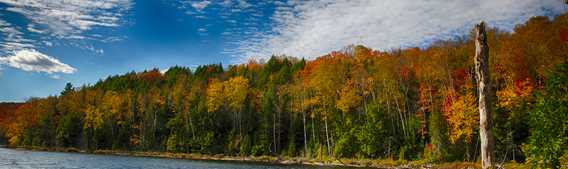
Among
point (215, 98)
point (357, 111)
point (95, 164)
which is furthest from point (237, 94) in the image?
point (95, 164)

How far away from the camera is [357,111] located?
6372cm

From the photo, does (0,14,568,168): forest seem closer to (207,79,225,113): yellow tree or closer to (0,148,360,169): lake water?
(207,79,225,113): yellow tree

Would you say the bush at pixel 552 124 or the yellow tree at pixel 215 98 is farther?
the yellow tree at pixel 215 98

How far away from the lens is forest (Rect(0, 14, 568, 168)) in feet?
143

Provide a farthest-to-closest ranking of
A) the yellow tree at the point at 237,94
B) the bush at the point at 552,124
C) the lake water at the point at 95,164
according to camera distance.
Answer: the yellow tree at the point at 237,94
the lake water at the point at 95,164
the bush at the point at 552,124

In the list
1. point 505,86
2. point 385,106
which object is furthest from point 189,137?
point 505,86

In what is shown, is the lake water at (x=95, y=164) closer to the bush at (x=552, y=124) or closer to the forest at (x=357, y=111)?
the forest at (x=357, y=111)

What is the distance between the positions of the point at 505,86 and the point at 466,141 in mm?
7898

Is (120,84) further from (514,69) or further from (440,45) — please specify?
(514,69)

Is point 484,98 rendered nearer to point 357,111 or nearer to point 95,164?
point 95,164

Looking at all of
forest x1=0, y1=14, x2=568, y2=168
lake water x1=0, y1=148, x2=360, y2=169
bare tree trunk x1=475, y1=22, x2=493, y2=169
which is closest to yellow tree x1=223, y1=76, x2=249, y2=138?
forest x1=0, y1=14, x2=568, y2=168

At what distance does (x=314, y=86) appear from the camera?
6656 cm

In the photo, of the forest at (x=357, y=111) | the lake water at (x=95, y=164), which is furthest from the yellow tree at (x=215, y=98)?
the lake water at (x=95, y=164)

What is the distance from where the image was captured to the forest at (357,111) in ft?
143
